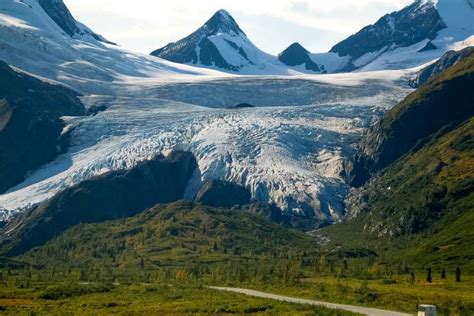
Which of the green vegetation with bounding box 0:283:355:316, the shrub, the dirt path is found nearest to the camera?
the dirt path

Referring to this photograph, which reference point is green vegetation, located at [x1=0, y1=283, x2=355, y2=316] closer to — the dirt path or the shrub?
the shrub

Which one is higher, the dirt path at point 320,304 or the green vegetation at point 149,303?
the dirt path at point 320,304

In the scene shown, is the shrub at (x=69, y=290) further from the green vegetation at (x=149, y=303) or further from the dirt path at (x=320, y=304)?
the dirt path at (x=320, y=304)

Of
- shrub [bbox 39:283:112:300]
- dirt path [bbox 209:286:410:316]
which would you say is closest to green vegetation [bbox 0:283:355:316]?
shrub [bbox 39:283:112:300]

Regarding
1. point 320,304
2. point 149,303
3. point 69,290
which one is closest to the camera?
point 320,304

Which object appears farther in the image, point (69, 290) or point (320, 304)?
point (69, 290)

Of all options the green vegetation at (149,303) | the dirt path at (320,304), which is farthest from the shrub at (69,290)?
the dirt path at (320,304)

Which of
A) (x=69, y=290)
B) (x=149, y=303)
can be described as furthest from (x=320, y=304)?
(x=69, y=290)

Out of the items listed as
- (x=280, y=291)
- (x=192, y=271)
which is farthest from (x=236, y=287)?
(x=192, y=271)

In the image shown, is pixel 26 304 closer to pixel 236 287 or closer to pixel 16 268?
pixel 236 287

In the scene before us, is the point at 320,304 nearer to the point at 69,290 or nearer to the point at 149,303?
the point at 149,303

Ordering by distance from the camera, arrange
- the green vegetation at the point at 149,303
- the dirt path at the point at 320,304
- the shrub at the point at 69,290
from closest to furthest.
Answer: the dirt path at the point at 320,304 → the green vegetation at the point at 149,303 → the shrub at the point at 69,290
